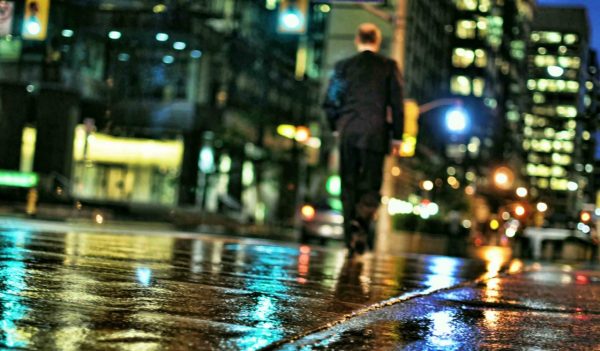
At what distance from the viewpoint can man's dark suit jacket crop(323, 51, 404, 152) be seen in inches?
316

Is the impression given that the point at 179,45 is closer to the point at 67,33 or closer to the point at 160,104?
the point at 160,104

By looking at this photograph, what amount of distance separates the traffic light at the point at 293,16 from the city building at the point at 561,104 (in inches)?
248

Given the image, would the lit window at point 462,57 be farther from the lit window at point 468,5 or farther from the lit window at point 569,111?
the lit window at point 569,111

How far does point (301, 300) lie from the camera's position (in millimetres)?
4266

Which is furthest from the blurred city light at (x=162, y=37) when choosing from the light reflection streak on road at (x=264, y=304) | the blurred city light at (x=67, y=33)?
the light reflection streak on road at (x=264, y=304)

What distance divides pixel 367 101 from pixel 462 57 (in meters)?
110

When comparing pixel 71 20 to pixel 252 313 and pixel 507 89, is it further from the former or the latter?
pixel 507 89

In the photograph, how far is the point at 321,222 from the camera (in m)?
25.9

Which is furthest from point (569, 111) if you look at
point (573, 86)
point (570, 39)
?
point (570, 39)

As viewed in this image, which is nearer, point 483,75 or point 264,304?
point 264,304

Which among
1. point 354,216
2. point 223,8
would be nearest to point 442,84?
point 223,8

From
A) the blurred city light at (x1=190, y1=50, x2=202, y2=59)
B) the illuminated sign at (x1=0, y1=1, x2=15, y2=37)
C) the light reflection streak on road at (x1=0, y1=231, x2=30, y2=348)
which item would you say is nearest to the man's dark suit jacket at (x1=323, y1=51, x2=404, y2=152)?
the light reflection streak on road at (x1=0, y1=231, x2=30, y2=348)

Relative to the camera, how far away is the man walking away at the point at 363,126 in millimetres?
8047

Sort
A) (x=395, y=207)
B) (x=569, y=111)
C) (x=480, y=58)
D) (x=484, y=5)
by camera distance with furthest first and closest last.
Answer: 1. (x=484, y=5)
2. (x=480, y=58)
3. (x=569, y=111)
4. (x=395, y=207)
